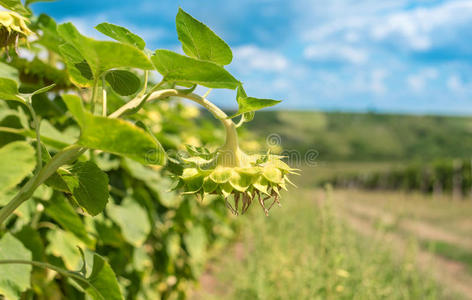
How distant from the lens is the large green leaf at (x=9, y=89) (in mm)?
567

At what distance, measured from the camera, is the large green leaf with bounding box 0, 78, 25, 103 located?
22.3 inches

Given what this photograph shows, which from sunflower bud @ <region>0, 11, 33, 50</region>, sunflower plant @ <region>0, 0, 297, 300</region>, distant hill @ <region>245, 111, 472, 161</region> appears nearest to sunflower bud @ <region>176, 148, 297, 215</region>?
sunflower plant @ <region>0, 0, 297, 300</region>

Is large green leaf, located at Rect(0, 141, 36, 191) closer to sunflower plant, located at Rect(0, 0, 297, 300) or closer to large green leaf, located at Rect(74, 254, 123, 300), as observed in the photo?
sunflower plant, located at Rect(0, 0, 297, 300)

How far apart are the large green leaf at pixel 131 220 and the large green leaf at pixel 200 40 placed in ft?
3.82

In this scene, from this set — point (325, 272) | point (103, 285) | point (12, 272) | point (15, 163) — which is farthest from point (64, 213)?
point (325, 272)

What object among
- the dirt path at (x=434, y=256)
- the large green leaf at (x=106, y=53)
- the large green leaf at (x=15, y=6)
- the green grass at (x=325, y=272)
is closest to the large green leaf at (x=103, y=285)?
the large green leaf at (x=106, y=53)

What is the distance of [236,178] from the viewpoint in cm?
60

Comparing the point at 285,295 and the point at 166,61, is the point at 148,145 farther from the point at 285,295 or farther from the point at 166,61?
the point at 285,295

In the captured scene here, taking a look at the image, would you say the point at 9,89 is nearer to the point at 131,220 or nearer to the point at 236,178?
the point at 236,178

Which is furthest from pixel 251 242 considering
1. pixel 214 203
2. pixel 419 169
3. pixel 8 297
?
pixel 419 169

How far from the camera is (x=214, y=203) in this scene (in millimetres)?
4625

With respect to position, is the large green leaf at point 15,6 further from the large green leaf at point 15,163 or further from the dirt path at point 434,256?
the dirt path at point 434,256

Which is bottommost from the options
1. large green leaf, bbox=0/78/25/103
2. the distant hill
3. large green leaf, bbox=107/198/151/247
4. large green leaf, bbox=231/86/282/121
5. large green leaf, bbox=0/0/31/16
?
large green leaf, bbox=107/198/151/247

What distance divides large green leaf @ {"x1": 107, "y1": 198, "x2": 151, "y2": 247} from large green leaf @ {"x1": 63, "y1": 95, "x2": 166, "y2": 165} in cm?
121
